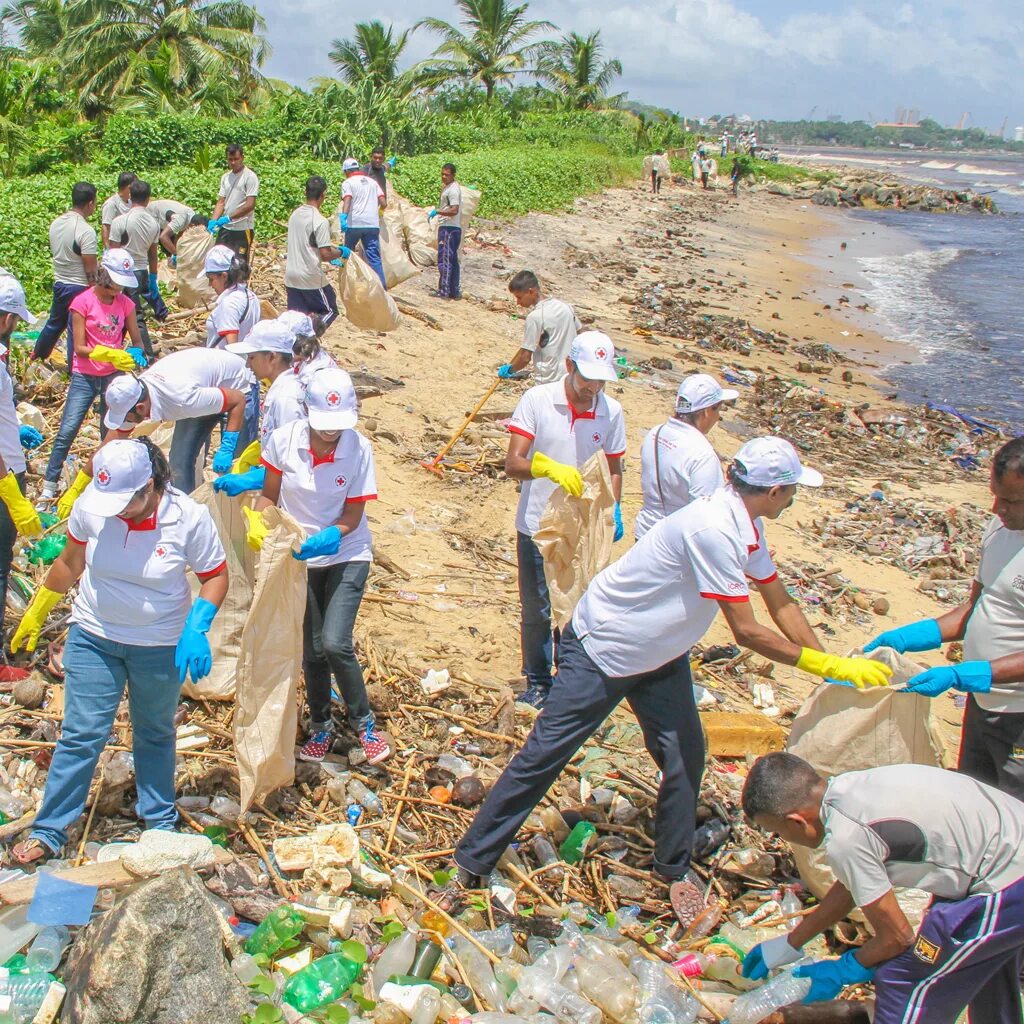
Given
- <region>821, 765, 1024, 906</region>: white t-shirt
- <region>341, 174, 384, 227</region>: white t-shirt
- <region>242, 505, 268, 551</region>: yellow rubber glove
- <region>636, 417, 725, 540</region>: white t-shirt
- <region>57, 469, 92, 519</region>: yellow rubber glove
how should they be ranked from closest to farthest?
<region>821, 765, 1024, 906</region>: white t-shirt < <region>242, 505, 268, 551</region>: yellow rubber glove < <region>636, 417, 725, 540</region>: white t-shirt < <region>57, 469, 92, 519</region>: yellow rubber glove < <region>341, 174, 384, 227</region>: white t-shirt

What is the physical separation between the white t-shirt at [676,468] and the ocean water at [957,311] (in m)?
9.91

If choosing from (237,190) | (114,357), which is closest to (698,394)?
(114,357)

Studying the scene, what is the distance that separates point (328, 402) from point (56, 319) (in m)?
4.87

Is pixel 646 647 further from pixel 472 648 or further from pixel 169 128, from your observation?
pixel 169 128

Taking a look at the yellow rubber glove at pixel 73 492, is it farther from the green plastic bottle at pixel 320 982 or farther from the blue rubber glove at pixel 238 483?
the green plastic bottle at pixel 320 982

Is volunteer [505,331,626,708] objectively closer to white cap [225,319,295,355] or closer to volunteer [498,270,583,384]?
white cap [225,319,295,355]

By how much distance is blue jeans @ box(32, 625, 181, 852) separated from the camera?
3.55 meters

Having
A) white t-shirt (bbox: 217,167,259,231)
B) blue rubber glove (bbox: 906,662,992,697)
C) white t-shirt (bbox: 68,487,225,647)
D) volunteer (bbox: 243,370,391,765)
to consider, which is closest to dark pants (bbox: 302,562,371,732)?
volunteer (bbox: 243,370,391,765)

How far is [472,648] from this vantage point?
5898mm

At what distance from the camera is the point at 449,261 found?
12930mm

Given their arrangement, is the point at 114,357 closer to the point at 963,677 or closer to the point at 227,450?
the point at 227,450

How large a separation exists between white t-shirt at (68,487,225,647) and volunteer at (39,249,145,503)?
3010 millimetres

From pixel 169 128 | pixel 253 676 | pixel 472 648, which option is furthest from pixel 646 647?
pixel 169 128

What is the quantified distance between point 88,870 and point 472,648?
9.18 ft
